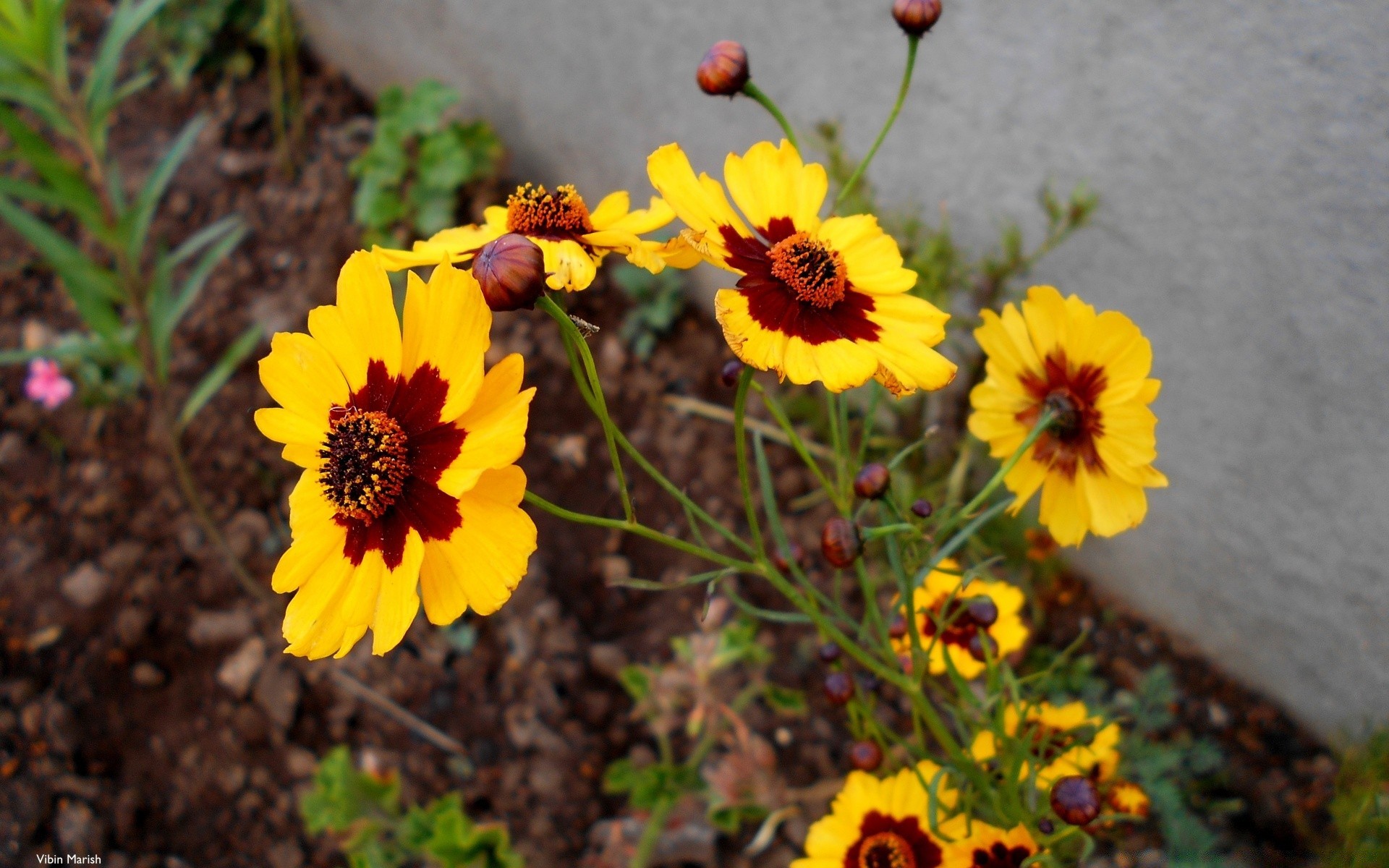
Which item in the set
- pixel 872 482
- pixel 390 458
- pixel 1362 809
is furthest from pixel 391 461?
pixel 1362 809

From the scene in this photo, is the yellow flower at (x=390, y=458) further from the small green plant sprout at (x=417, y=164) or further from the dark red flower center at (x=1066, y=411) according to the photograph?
the small green plant sprout at (x=417, y=164)

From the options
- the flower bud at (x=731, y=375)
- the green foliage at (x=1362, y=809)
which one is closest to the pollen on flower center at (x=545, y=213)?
the flower bud at (x=731, y=375)

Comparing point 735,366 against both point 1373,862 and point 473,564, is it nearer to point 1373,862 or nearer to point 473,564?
point 473,564

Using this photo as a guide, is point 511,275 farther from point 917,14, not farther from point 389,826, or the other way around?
point 389,826

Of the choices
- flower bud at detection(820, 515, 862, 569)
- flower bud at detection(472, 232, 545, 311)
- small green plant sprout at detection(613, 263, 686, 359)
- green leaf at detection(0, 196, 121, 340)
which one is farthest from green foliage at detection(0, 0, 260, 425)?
flower bud at detection(820, 515, 862, 569)

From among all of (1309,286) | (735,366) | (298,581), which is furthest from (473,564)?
(1309,286)
